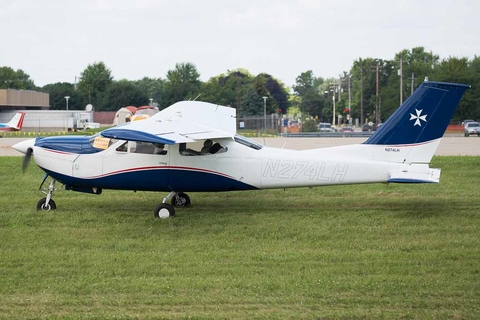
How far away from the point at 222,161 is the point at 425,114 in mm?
4043

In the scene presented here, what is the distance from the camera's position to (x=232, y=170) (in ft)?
41.8

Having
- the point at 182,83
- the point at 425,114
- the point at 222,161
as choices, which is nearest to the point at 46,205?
the point at 222,161

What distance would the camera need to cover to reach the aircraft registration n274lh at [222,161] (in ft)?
40.4

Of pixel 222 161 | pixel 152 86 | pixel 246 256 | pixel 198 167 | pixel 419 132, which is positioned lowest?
pixel 246 256

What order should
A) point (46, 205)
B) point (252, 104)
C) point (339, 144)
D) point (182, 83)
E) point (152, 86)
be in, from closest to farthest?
1. point (46, 205)
2. point (339, 144)
3. point (252, 104)
4. point (182, 83)
5. point (152, 86)

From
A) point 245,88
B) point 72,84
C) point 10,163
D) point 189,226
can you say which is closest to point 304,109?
point 245,88

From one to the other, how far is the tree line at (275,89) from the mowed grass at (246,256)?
55.1 metres

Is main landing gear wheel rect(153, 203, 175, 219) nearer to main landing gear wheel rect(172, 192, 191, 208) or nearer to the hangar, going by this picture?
main landing gear wheel rect(172, 192, 191, 208)

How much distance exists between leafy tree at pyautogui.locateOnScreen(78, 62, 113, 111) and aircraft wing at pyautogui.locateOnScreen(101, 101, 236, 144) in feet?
308

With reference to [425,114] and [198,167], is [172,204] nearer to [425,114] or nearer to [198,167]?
[198,167]

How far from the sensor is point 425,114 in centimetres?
1216

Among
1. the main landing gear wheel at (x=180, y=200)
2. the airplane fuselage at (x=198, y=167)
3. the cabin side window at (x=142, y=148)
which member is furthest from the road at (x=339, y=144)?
the cabin side window at (x=142, y=148)

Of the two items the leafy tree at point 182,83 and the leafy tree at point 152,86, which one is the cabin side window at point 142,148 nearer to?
the leafy tree at point 182,83

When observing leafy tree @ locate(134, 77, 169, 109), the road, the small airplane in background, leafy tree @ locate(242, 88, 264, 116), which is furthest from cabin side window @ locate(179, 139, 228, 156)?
leafy tree @ locate(134, 77, 169, 109)
